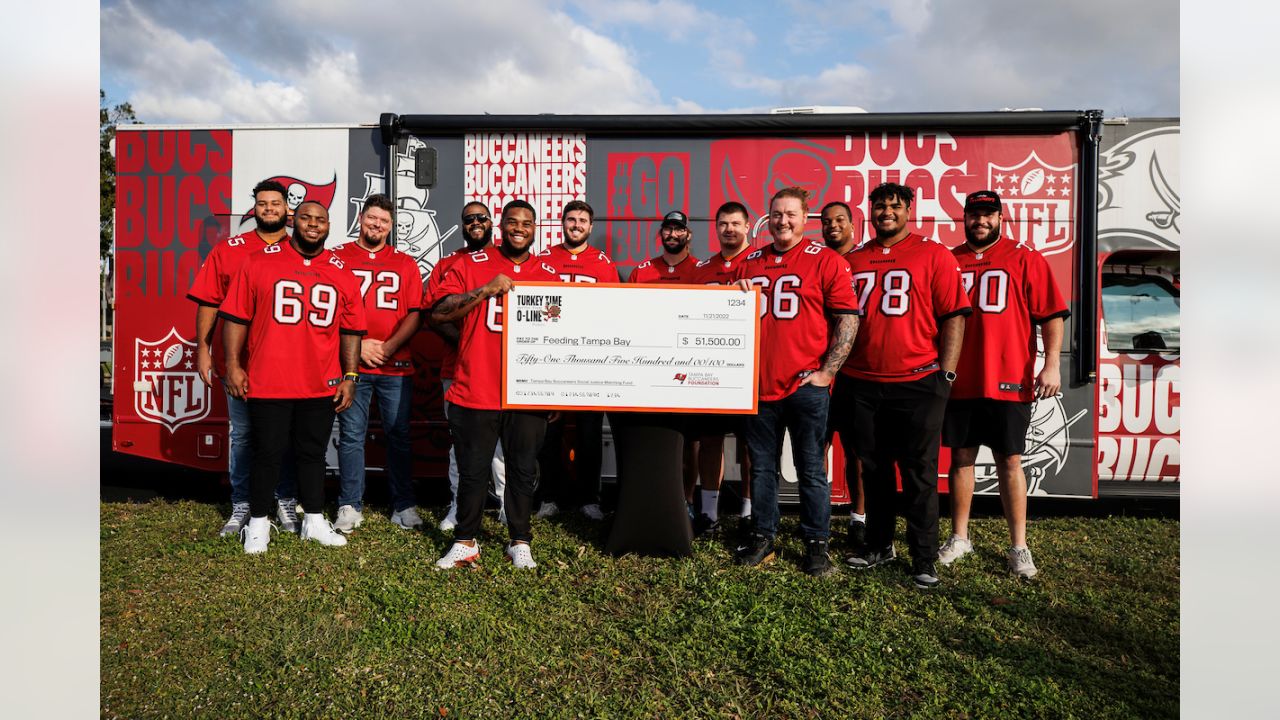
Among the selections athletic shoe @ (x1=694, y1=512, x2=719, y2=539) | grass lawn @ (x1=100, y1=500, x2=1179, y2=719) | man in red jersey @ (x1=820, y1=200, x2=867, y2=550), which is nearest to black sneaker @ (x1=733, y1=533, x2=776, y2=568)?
grass lawn @ (x1=100, y1=500, x2=1179, y2=719)

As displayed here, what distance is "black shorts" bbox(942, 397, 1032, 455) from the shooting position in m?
4.35

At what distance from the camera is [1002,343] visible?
4.38 m

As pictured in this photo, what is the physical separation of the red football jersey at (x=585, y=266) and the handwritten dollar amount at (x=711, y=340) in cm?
97

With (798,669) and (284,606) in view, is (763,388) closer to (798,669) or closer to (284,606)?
(798,669)

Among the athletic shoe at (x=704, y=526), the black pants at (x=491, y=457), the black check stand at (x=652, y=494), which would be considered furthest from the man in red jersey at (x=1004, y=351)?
the black pants at (x=491, y=457)

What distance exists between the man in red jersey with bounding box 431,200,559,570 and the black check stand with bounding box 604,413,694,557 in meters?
0.60

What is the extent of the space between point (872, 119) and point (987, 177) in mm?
1012

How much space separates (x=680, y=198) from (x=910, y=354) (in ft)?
7.37

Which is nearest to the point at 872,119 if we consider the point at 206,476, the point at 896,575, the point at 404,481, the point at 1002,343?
the point at 1002,343

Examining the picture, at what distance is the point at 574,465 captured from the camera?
5582 millimetres

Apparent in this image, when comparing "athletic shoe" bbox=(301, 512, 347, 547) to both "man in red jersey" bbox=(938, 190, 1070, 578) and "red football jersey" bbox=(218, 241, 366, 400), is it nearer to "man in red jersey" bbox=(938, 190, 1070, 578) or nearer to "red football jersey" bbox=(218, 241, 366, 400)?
"red football jersey" bbox=(218, 241, 366, 400)

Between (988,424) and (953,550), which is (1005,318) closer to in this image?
(988,424)

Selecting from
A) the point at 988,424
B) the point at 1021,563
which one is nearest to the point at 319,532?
the point at 988,424

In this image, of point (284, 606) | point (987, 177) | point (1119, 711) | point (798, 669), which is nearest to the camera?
point (1119, 711)
